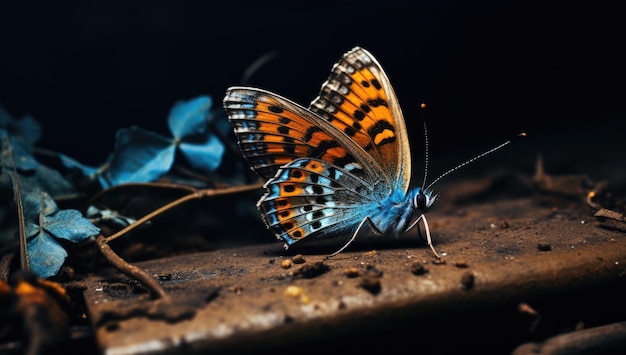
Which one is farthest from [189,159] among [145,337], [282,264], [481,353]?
[481,353]

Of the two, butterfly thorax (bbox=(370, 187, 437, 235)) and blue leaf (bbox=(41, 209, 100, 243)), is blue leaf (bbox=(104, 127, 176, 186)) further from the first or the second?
butterfly thorax (bbox=(370, 187, 437, 235))

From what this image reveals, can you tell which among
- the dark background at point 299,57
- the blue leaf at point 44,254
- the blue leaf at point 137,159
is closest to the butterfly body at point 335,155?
the blue leaf at point 137,159

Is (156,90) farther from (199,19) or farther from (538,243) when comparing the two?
(538,243)

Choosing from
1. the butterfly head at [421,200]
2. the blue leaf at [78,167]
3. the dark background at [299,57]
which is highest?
the dark background at [299,57]

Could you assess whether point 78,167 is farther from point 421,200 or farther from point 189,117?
point 421,200

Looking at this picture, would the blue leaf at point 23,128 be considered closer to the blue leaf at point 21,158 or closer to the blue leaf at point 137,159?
the blue leaf at point 21,158

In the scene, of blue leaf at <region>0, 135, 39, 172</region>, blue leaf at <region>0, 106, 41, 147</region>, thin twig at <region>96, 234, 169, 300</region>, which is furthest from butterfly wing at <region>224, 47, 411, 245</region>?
blue leaf at <region>0, 106, 41, 147</region>

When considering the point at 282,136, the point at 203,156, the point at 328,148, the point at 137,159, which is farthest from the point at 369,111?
the point at 137,159
